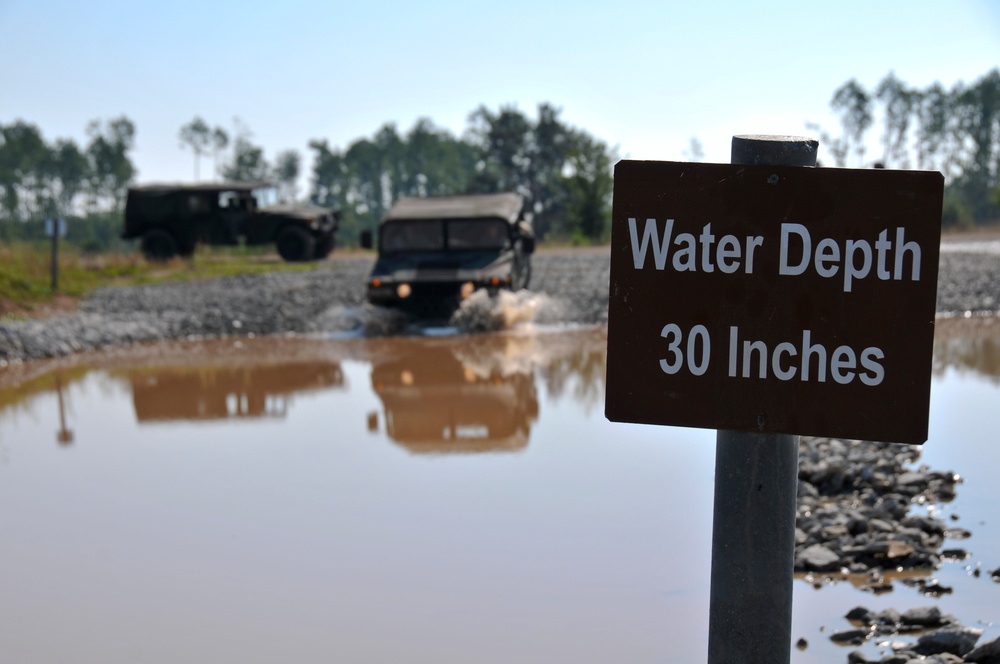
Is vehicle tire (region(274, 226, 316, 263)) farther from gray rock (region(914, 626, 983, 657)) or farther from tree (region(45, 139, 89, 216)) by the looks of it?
tree (region(45, 139, 89, 216))

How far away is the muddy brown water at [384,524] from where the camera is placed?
3984mm

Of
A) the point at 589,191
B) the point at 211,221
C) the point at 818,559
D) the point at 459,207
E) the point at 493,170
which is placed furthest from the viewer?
the point at 493,170

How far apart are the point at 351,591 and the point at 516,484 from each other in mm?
1774

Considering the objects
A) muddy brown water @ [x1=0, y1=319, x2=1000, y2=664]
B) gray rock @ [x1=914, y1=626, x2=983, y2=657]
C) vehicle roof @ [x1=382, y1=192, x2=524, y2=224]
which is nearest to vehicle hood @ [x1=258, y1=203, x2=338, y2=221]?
vehicle roof @ [x1=382, y1=192, x2=524, y2=224]

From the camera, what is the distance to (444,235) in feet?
44.5

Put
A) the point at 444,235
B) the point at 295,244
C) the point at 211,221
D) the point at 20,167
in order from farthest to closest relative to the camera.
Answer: the point at 20,167 → the point at 211,221 → the point at 295,244 → the point at 444,235

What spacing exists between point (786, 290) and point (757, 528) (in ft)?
1.22

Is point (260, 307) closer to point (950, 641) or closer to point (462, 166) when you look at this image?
point (950, 641)

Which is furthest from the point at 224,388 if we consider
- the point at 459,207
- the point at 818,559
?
the point at 818,559

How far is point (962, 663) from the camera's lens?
11.1 ft

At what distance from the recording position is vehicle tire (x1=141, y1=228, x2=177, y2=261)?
22.7 m

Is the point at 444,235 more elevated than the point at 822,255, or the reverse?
the point at 444,235

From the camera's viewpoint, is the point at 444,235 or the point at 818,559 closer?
the point at 818,559

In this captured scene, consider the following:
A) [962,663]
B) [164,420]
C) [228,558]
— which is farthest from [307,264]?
[962,663]
